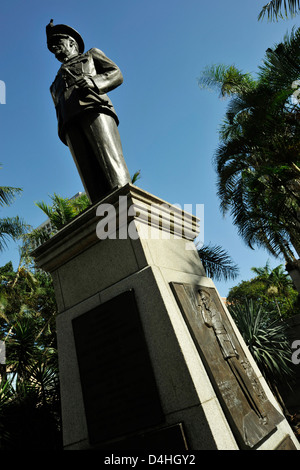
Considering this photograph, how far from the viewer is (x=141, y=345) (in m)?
2.33

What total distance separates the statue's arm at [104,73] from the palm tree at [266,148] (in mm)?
5801

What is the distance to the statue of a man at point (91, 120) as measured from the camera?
3.56 meters

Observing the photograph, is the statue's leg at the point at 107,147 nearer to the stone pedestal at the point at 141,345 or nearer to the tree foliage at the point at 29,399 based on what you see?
the stone pedestal at the point at 141,345

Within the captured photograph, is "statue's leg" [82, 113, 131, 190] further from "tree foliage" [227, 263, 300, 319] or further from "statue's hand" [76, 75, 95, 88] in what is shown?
"tree foliage" [227, 263, 300, 319]

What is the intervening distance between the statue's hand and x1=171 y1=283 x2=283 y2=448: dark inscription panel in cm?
256

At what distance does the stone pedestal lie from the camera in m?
2.08

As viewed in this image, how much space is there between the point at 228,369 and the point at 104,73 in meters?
3.69

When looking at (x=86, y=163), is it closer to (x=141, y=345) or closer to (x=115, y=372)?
(x=141, y=345)

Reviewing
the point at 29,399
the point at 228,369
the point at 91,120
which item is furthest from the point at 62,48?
the point at 29,399

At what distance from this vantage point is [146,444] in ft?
6.69

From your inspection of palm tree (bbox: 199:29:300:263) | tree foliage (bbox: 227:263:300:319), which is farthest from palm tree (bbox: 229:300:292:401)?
tree foliage (bbox: 227:263:300:319)

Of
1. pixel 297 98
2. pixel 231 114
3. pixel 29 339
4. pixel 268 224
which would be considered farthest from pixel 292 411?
pixel 231 114

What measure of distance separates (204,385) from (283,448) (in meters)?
0.88

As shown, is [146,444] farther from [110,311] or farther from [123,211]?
[123,211]
